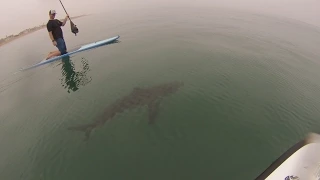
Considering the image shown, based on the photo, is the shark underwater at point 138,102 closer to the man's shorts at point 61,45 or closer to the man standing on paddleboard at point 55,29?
the man standing on paddleboard at point 55,29

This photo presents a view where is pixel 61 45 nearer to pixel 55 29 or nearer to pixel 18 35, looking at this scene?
pixel 55 29

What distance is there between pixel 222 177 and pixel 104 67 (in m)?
12.7

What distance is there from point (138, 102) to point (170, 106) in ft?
5.82

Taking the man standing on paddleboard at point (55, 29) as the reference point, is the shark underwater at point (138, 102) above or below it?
below

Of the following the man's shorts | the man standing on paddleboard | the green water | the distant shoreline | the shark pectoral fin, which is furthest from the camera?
the distant shoreline

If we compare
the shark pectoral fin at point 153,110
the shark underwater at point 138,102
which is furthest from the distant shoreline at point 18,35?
the shark pectoral fin at point 153,110

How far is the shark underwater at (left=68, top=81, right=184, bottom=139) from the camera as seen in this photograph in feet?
37.7

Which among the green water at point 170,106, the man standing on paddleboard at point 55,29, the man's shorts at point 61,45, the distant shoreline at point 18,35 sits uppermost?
the distant shoreline at point 18,35

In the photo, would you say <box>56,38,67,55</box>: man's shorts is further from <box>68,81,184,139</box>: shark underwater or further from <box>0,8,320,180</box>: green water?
<box>68,81,184,139</box>: shark underwater

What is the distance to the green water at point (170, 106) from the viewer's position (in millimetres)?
9289

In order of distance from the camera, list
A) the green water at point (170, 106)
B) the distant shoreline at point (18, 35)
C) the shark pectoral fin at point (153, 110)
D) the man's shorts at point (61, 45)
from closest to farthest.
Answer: the green water at point (170, 106), the shark pectoral fin at point (153, 110), the man's shorts at point (61, 45), the distant shoreline at point (18, 35)

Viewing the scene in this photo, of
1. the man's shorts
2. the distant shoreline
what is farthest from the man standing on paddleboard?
the distant shoreline

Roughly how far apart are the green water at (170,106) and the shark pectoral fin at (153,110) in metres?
0.25

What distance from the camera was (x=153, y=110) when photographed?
1206 cm
